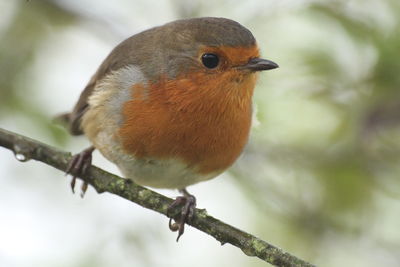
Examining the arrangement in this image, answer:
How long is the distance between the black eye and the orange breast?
0.08m

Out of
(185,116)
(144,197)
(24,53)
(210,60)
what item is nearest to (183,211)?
(144,197)

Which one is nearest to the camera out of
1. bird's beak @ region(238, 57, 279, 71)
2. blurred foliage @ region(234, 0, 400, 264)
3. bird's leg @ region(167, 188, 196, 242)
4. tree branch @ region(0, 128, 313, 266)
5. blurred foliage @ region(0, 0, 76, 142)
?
tree branch @ region(0, 128, 313, 266)

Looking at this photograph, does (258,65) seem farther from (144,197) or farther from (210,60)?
(144,197)

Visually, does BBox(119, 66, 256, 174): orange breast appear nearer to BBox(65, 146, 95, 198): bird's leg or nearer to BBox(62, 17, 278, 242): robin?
BBox(62, 17, 278, 242): robin

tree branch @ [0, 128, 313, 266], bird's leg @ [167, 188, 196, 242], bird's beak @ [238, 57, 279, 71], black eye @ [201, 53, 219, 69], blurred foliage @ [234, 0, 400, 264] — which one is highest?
blurred foliage @ [234, 0, 400, 264]

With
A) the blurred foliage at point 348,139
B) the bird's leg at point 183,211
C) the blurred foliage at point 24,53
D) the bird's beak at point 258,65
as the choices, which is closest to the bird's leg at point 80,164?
the bird's leg at point 183,211

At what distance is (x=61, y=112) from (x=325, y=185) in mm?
2754

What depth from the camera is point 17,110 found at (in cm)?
661

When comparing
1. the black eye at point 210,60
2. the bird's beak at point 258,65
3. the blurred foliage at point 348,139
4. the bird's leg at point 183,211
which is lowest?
the bird's leg at point 183,211

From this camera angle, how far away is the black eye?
17.4ft

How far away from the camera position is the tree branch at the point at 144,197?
420 centimetres

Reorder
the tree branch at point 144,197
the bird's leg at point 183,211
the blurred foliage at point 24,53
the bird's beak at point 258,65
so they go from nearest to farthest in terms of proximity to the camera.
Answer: the tree branch at point 144,197 < the bird's leg at point 183,211 < the bird's beak at point 258,65 < the blurred foliage at point 24,53

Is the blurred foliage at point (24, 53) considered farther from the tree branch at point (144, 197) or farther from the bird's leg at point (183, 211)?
the bird's leg at point (183, 211)

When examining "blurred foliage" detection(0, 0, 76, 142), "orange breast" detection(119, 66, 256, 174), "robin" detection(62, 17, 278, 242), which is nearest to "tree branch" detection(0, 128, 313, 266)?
"robin" detection(62, 17, 278, 242)
